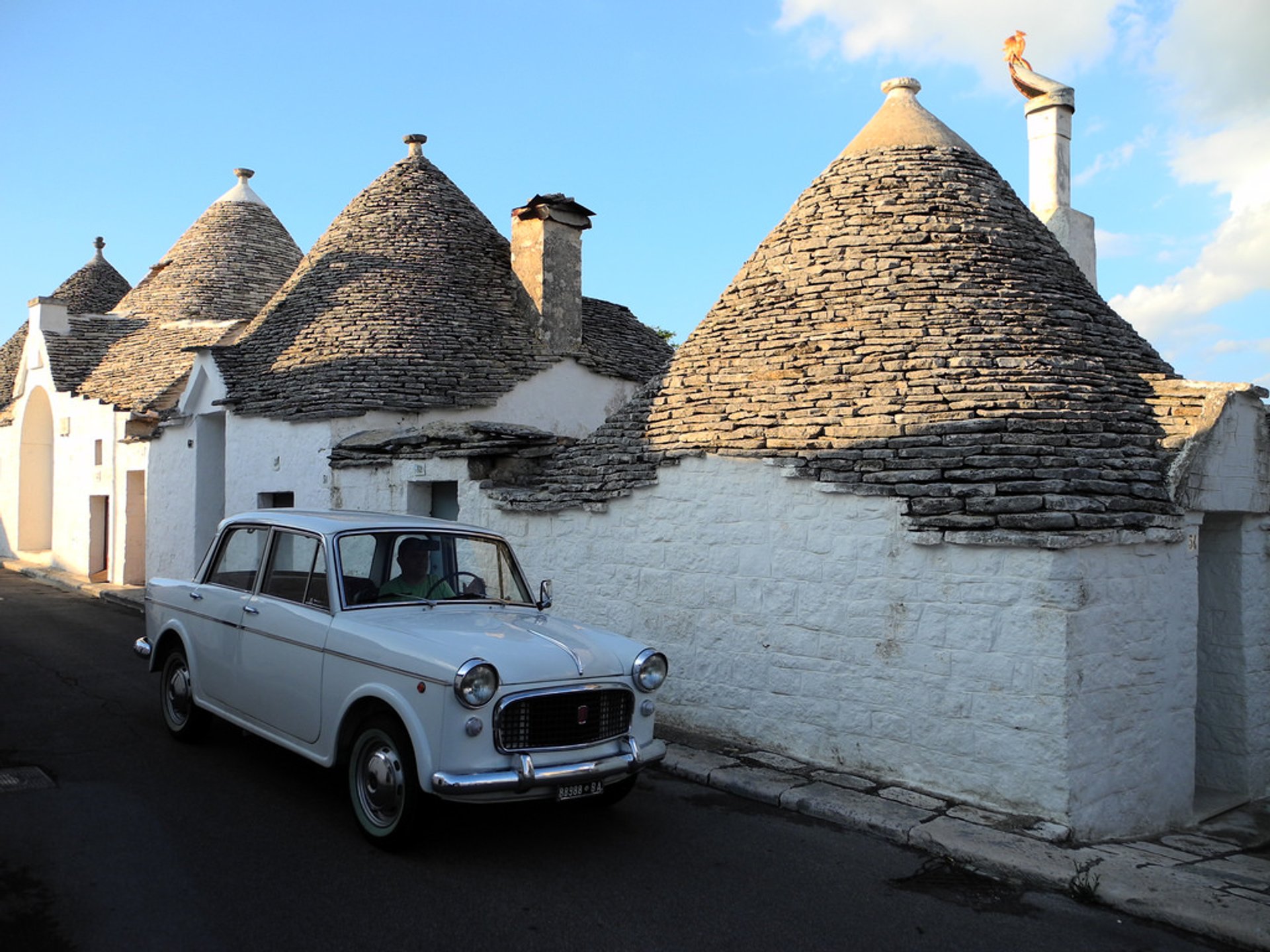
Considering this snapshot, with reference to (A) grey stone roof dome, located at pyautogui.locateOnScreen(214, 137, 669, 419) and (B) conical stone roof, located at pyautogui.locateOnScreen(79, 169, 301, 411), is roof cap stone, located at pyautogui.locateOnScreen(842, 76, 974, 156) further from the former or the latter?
(B) conical stone roof, located at pyautogui.locateOnScreen(79, 169, 301, 411)

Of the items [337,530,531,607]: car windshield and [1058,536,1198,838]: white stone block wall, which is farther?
[1058,536,1198,838]: white stone block wall

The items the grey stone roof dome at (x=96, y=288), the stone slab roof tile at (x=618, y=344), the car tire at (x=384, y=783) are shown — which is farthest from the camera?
the grey stone roof dome at (x=96, y=288)

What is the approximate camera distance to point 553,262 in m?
16.2

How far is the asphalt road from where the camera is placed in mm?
4262

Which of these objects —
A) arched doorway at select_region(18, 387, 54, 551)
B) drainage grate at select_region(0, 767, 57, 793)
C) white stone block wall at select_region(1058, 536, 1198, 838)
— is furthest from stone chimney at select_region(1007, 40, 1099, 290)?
arched doorway at select_region(18, 387, 54, 551)

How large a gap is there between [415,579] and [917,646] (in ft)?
11.2

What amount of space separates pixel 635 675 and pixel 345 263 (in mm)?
12635

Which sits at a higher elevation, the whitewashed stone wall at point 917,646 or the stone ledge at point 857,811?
the whitewashed stone wall at point 917,646

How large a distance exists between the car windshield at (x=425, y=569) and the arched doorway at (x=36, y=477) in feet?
75.6

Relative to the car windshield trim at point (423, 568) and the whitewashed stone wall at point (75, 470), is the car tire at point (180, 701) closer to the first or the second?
the car windshield trim at point (423, 568)

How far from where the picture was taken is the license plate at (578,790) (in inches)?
198

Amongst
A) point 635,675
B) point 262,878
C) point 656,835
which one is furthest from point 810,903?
point 262,878

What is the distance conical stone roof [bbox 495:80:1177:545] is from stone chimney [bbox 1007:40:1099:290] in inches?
105

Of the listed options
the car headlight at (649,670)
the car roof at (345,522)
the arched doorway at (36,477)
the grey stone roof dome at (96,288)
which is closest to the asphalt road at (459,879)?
the car headlight at (649,670)
